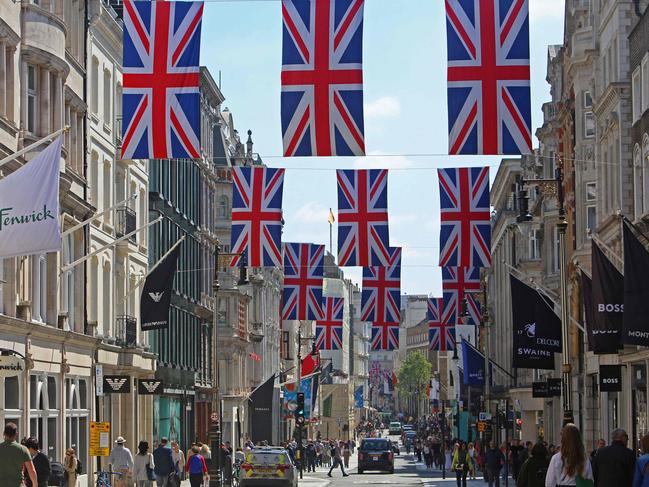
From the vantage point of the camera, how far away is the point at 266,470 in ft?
147

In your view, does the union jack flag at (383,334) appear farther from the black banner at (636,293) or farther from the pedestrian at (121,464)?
the black banner at (636,293)

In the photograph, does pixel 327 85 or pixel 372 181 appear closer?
pixel 327 85

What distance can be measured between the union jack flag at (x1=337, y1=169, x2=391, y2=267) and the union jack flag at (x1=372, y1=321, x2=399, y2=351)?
11.5 meters

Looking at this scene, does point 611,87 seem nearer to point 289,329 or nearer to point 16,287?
point 16,287

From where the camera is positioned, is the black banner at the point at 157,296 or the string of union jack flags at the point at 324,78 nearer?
the string of union jack flags at the point at 324,78

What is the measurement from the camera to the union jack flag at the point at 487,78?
101 ft

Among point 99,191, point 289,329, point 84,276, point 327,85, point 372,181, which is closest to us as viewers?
point 327,85

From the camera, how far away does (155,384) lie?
4941cm

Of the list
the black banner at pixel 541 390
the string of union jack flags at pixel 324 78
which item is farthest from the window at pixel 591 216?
the string of union jack flags at pixel 324 78

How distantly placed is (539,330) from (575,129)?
1896 centimetres

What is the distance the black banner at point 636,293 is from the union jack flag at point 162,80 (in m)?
9.33

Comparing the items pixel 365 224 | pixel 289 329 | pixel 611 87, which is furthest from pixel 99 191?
pixel 289 329

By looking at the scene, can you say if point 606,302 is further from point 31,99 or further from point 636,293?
point 31,99

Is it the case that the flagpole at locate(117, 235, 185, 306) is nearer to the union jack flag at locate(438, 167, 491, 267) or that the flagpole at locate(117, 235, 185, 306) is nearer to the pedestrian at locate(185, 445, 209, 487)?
the pedestrian at locate(185, 445, 209, 487)
